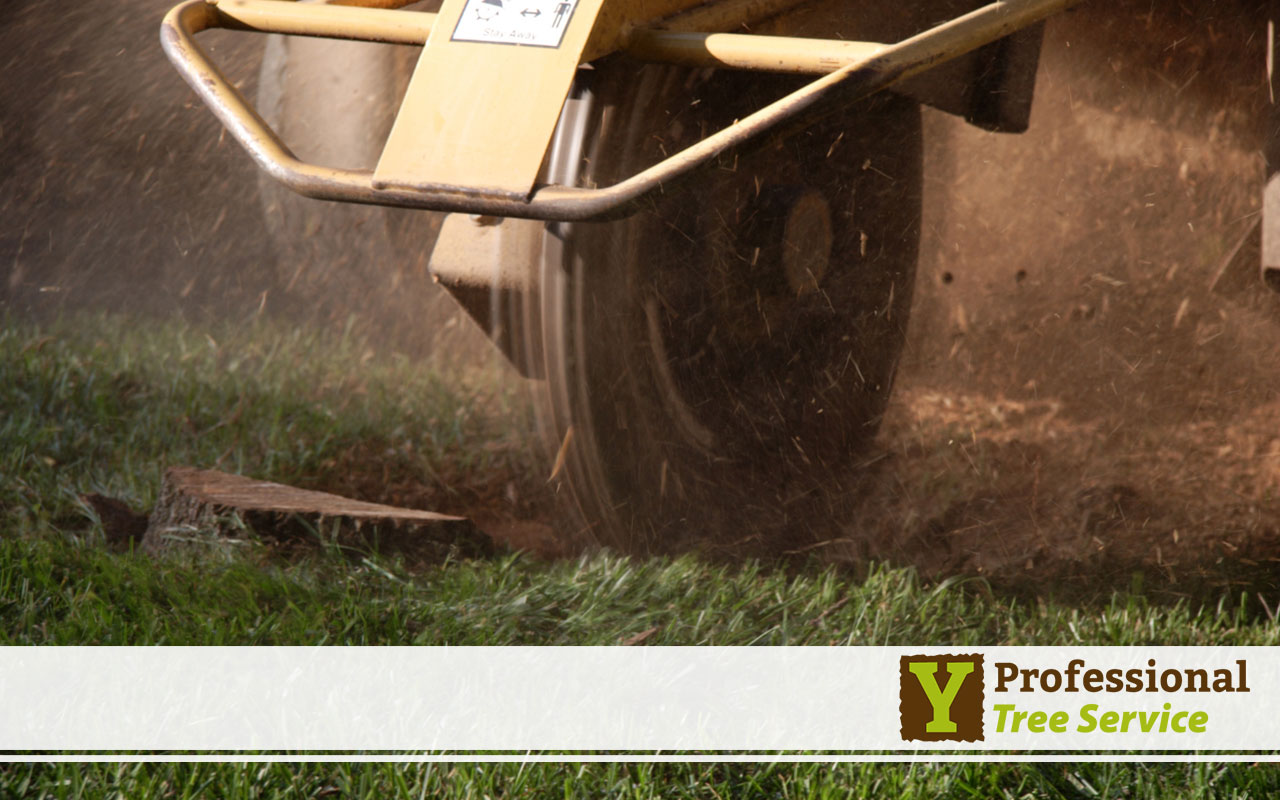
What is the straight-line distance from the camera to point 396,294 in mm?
3619

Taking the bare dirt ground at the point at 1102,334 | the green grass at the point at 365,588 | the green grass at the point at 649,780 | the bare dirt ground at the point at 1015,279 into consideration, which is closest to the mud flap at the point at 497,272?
the green grass at the point at 365,588

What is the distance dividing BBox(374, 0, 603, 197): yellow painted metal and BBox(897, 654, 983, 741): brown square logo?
80 centimetres

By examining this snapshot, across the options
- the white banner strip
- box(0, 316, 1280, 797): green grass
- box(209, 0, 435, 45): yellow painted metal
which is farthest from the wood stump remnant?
box(209, 0, 435, 45): yellow painted metal

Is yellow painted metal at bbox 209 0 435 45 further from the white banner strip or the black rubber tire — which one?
the white banner strip

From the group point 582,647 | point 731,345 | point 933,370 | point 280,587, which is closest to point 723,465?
point 731,345

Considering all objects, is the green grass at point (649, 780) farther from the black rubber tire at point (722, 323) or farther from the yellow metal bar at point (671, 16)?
the yellow metal bar at point (671, 16)

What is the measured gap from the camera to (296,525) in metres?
2.17

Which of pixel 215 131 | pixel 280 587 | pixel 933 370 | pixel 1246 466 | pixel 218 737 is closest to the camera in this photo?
pixel 218 737

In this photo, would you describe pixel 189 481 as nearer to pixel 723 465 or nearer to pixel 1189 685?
pixel 723 465

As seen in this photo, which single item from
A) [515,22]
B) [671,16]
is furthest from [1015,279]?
[515,22]

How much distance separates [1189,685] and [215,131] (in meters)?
3.21

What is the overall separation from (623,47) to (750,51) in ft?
0.62

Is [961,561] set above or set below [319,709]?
below

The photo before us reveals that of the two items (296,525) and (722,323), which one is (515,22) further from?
(296,525)
